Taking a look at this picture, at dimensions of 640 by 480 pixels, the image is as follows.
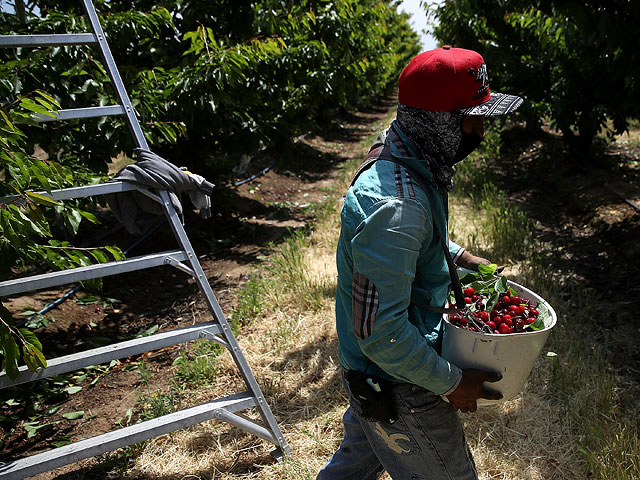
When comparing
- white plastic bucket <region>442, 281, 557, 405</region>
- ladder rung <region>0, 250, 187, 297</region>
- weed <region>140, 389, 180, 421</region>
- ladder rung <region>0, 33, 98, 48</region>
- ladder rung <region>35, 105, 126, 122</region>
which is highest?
ladder rung <region>0, 33, 98, 48</region>

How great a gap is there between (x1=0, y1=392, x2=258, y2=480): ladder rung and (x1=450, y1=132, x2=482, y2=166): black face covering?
159 cm

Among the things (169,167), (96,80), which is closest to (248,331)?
(169,167)

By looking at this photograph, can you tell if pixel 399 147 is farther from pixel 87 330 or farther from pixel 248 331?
pixel 87 330

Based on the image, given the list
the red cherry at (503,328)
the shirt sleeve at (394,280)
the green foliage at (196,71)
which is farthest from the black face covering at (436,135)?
the green foliage at (196,71)

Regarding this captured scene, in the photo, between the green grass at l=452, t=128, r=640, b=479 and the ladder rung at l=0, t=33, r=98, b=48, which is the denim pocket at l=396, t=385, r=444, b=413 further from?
the ladder rung at l=0, t=33, r=98, b=48

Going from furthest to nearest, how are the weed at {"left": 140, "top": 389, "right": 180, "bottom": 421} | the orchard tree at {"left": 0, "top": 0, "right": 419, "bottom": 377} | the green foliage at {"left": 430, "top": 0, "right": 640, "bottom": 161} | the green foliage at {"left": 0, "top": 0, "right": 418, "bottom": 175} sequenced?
1. the green foliage at {"left": 430, "top": 0, "right": 640, "bottom": 161}
2. the green foliage at {"left": 0, "top": 0, "right": 418, "bottom": 175}
3. the weed at {"left": 140, "top": 389, "right": 180, "bottom": 421}
4. the orchard tree at {"left": 0, "top": 0, "right": 419, "bottom": 377}

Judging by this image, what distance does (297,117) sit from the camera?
7824mm

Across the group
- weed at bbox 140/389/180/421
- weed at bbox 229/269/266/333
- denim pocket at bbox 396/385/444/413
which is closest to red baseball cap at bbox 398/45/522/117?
denim pocket at bbox 396/385/444/413

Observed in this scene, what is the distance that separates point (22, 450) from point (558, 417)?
303 cm

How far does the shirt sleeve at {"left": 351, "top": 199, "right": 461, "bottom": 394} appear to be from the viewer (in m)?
1.33

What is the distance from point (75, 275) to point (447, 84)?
163cm

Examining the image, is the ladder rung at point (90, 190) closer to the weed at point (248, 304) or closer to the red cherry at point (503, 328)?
the red cherry at point (503, 328)

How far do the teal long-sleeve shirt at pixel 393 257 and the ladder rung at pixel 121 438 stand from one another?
1177mm

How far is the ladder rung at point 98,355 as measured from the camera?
2039 mm
